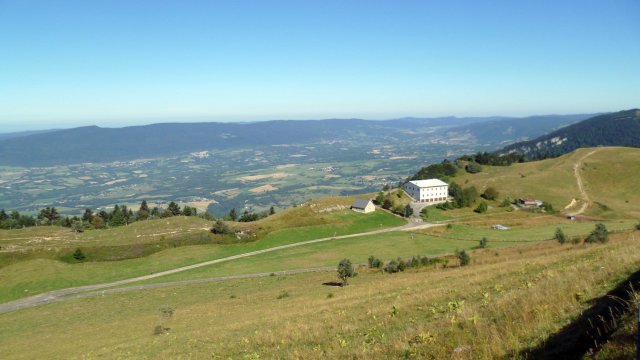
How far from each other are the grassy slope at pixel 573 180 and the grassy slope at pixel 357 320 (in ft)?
319

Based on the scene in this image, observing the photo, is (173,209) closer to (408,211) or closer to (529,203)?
(408,211)

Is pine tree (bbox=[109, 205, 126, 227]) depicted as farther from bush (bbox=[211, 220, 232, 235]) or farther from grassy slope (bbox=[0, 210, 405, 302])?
grassy slope (bbox=[0, 210, 405, 302])

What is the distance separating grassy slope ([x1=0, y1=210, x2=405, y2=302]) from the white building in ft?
69.9

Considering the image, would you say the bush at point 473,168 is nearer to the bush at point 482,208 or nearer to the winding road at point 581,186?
the winding road at point 581,186

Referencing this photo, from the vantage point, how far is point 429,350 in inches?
474

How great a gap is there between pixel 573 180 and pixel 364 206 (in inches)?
2985

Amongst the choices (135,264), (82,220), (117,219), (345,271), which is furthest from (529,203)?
(82,220)

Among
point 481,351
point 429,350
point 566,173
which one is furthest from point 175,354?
point 566,173

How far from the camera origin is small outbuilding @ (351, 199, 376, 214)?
374 feet

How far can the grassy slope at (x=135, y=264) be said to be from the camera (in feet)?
218

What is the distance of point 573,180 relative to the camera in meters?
135

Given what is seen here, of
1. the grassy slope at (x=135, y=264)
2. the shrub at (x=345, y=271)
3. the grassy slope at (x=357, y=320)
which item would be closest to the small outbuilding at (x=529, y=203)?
the grassy slope at (x=135, y=264)

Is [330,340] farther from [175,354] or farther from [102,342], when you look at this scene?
[102,342]

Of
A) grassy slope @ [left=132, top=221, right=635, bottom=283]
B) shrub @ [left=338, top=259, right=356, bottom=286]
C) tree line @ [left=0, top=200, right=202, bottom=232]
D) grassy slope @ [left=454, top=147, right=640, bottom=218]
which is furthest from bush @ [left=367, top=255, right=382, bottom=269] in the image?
tree line @ [left=0, top=200, right=202, bottom=232]
